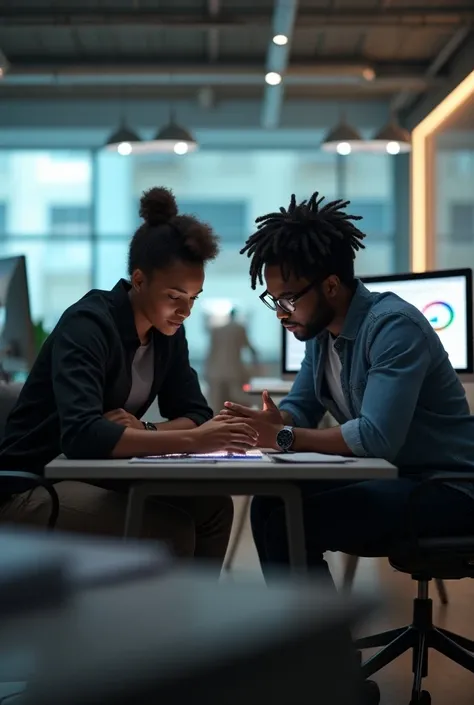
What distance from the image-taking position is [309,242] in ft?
8.02

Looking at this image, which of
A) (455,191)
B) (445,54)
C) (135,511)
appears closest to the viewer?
(135,511)

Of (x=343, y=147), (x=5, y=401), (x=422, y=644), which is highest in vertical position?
(x=343, y=147)

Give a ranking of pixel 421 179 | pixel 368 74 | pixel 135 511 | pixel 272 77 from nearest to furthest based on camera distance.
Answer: pixel 135 511 < pixel 272 77 < pixel 421 179 < pixel 368 74

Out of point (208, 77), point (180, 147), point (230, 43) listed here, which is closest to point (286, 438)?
point (180, 147)

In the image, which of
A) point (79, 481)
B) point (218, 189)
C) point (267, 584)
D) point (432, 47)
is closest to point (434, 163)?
point (432, 47)

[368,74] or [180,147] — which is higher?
[368,74]

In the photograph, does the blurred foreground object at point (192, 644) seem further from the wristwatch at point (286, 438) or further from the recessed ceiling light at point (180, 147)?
the recessed ceiling light at point (180, 147)

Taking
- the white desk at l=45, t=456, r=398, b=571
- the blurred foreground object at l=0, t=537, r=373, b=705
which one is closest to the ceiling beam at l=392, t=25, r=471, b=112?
the white desk at l=45, t=456, r=398, b=571

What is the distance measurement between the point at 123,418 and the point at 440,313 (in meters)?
1.85

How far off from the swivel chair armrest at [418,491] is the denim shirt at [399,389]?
91 millimetres

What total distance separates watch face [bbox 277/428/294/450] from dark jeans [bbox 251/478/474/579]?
0.43 feet

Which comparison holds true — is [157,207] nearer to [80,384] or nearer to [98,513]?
[80,384]

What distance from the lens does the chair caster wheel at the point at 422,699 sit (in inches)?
93.0

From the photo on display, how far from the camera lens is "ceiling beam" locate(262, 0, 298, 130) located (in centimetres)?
820
